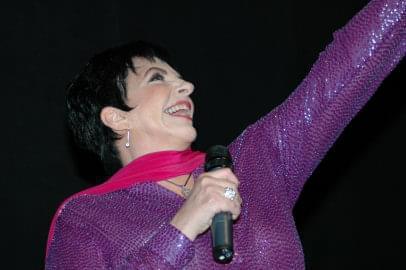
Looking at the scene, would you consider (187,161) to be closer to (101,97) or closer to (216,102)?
(101,97)

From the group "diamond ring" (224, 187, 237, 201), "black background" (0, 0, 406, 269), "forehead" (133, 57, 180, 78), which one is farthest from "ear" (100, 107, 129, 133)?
"black background" (0, 0, 406, 269)

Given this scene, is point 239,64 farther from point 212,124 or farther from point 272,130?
point 272,130

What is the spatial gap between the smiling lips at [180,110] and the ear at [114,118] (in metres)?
0.12

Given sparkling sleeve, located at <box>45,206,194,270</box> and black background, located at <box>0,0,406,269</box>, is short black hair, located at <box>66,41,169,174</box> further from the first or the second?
black background, located at <box>0,0,406,269</box>

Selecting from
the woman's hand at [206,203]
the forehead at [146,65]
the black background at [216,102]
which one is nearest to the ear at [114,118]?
the forehead at [146,65]

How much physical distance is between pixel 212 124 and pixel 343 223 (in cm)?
72

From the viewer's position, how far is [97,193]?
1568 millimetres

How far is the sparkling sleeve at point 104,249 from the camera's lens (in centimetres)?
133

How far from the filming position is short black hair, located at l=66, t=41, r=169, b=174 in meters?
1.77

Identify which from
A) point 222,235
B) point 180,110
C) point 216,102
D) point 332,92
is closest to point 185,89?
point 180,110

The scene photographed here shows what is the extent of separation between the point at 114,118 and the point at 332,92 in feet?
1.77

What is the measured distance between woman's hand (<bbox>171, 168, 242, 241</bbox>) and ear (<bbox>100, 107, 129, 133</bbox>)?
45 cm

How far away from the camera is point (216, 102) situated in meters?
2.82

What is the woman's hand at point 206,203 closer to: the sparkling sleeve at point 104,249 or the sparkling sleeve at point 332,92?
the sparkling sleeve at point 104,249
